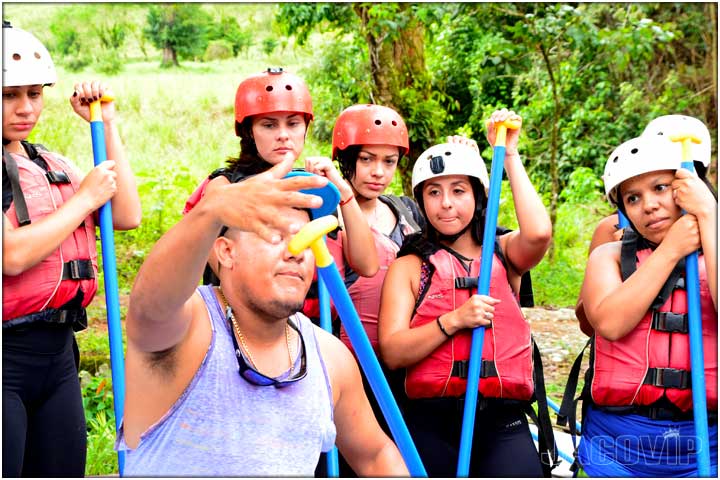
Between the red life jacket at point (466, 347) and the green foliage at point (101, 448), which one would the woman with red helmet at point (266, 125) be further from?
the green foliage at point (101, 448)

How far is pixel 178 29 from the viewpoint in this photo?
562 inches

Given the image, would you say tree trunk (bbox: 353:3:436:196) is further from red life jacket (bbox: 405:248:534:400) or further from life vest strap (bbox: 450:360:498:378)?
life vest strap (bbox: 450:360:498:378)

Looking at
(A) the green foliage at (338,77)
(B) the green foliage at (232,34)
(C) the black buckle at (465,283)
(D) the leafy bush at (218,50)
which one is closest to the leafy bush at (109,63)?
(D) the leafy bush at (218,50)

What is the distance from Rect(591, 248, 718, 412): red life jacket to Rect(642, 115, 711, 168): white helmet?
524 millimetres

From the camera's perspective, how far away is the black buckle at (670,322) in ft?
9.78

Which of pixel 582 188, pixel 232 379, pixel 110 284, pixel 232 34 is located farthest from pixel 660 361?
pixel 232 34

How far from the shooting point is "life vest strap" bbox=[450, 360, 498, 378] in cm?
326

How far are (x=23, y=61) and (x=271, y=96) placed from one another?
1.02 metres

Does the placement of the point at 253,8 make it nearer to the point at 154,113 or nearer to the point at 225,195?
the point at 154,113

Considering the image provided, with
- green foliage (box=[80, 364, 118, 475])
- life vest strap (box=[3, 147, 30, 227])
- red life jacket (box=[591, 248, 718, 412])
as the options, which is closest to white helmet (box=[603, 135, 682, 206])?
red life jacket (box=[591, 248, 718, 412])

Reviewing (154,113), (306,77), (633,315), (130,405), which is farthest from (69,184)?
(154,113)

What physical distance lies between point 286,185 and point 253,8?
1426 cm

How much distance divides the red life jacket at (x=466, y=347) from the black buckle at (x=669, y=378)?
0.50m

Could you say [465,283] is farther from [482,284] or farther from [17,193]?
[17,193]
